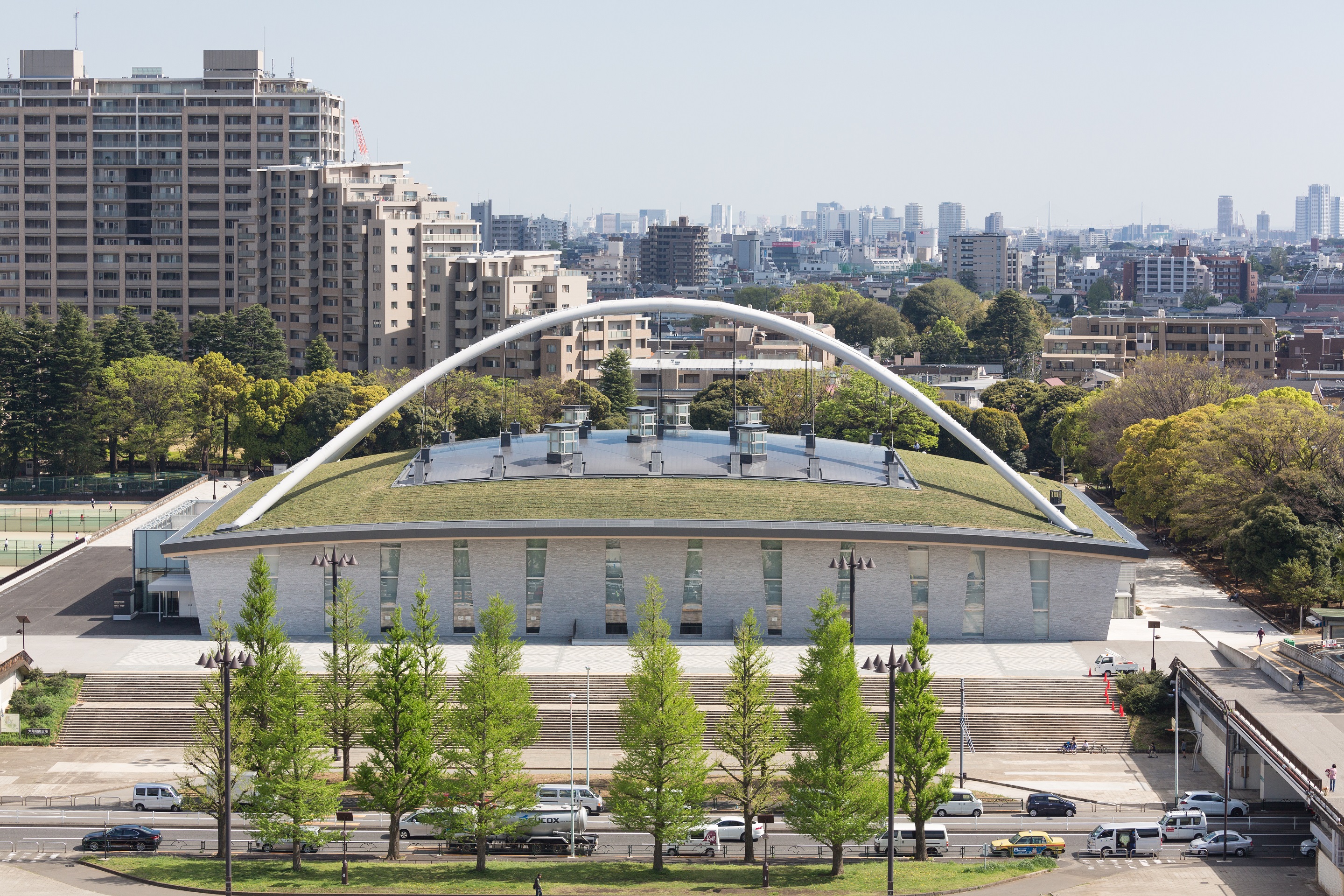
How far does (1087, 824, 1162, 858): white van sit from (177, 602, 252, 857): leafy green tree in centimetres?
2596

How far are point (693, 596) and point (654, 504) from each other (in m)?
4.37

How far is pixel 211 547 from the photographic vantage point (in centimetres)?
6781

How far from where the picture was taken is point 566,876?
1816 inches

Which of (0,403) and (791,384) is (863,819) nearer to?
(791,384)

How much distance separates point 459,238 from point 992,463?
9072 centimetres

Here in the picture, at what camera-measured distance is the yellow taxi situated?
4794cm

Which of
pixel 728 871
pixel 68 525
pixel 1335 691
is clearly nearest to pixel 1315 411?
pixel 1335 691

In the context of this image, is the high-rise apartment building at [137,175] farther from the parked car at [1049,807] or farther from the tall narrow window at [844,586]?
the parked car at [1049,807]

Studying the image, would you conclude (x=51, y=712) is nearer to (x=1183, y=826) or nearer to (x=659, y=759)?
(x=659, y=759)

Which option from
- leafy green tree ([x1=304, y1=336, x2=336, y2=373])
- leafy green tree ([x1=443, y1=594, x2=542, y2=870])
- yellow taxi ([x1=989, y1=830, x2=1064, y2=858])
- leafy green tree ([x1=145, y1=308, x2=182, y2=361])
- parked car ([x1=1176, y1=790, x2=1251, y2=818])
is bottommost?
yellow taxi ([x1=989, y1=830, x2=1064, y2=858])

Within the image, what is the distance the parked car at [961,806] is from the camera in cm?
5188

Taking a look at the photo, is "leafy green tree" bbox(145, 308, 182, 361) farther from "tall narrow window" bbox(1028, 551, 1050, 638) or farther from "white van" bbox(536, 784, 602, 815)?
"white van" bbox(536, 784, 602, 815)

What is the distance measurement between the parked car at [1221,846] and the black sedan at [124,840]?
31.9 metres

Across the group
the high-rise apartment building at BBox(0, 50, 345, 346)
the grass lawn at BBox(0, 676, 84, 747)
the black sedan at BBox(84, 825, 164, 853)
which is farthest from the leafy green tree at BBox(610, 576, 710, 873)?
the high-rise apartment building at BBox(0, 50, 345, 346)
